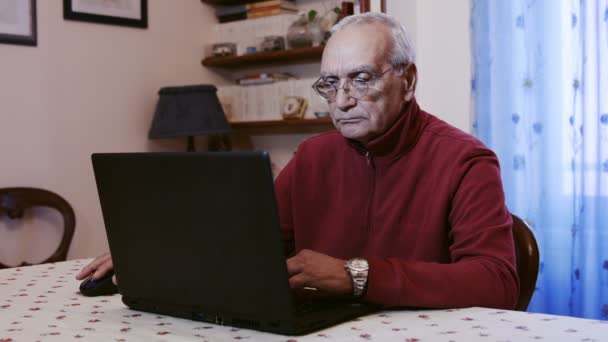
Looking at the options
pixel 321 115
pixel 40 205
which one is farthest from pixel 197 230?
pixel 321 115

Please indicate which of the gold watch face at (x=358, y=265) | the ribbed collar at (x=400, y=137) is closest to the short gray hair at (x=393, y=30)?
the ribbed collar at (x=400, y=137)

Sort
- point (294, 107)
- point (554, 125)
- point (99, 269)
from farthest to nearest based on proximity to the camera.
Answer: point (294, 107) < point (554, 125) < point (99, 269)

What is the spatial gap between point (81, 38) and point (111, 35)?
0.16m

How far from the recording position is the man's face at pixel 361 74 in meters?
1.61

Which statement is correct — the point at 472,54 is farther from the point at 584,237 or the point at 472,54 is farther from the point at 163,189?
the point at 163,189

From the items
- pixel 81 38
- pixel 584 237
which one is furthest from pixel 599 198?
pixel 81 38

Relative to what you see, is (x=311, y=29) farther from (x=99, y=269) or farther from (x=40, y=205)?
(x=99, y=269)

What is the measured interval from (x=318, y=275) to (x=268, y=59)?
9.38 ft

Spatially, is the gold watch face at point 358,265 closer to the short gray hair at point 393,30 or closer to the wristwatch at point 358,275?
the wristwatch at point 358,275

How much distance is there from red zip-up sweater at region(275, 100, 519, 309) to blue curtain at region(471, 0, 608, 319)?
4.83 feet

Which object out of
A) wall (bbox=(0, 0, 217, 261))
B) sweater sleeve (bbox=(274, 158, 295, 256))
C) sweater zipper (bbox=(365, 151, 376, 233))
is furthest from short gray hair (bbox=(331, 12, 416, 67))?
wall (bbox=(0, 0, 217, 261))

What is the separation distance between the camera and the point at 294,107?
12.3 ft

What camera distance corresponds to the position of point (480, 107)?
324 cm

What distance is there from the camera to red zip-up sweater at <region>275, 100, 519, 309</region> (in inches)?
50.9
